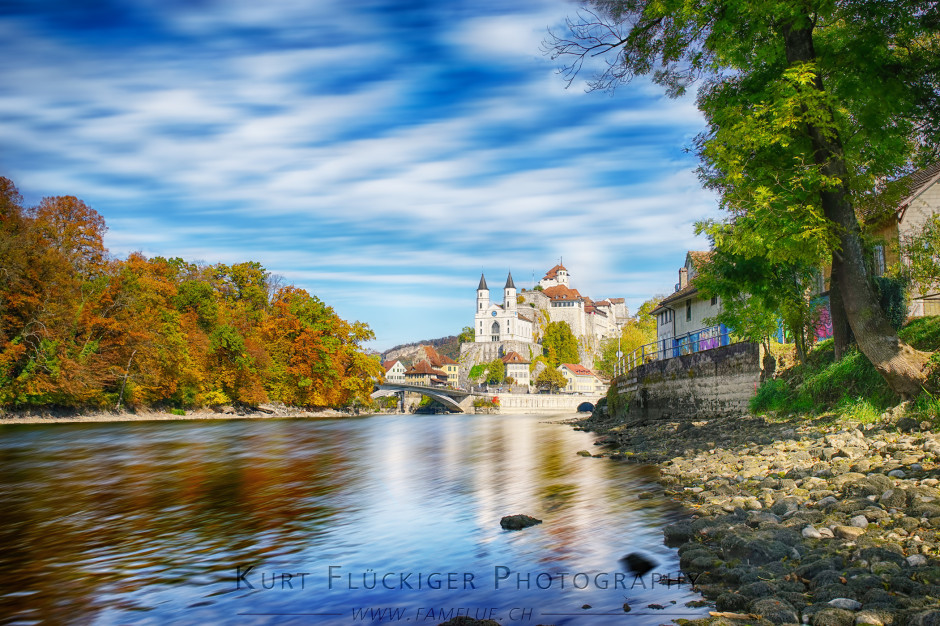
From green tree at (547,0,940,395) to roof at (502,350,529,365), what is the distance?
143 m

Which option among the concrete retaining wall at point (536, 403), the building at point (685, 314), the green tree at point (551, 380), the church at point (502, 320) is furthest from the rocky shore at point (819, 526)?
the church at point (502, 320)

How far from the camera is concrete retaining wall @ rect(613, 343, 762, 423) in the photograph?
22062mm

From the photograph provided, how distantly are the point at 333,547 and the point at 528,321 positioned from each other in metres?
171

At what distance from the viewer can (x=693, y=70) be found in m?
13.4

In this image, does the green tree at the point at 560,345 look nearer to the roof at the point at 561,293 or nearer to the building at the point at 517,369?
the building at the point at 517,369

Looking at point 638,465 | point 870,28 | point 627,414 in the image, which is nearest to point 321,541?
point 638,465

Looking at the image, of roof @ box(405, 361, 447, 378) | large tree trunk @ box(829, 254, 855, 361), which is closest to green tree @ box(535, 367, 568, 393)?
roof @ box(405, 361, 447, 378)

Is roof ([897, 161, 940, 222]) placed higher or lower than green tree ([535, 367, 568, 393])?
higher

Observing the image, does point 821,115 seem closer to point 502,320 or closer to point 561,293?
point 502,320

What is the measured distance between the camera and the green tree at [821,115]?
11289mm

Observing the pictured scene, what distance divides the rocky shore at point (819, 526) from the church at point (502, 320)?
521ft

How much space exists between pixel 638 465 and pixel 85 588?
12.1 m

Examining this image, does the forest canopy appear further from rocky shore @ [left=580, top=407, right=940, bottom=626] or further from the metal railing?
rocky shore @ [left=580, top=407, right=940, bottom=626]

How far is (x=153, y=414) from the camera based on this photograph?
54000 millimetres
